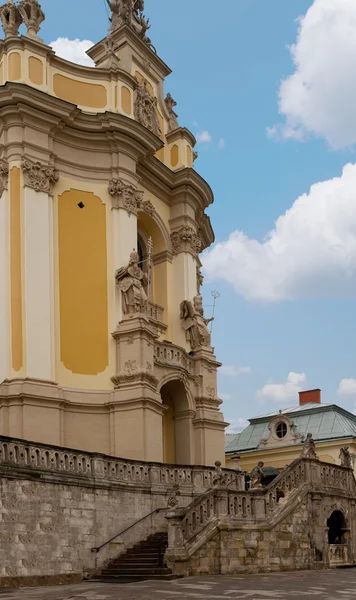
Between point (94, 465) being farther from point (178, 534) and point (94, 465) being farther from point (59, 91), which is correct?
point (59, 91)

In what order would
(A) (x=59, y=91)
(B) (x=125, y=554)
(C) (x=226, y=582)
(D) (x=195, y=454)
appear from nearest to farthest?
(C) (x=226, y=582) < (B) (x=125, y=554) < (A) (x=59, y=91) < (D) (x=195, y=454)

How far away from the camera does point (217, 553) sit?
2003cm

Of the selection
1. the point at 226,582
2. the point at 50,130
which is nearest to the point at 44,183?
the point at 50,130

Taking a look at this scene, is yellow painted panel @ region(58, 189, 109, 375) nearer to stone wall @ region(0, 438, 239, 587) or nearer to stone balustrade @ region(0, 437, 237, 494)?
stone balustrade @ region(0, 437, 237, 494)

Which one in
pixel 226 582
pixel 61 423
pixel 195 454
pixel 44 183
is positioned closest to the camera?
pixel 226 582

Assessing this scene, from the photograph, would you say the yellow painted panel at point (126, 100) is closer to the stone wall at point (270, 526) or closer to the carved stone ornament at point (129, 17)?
the carved stone ornament at point (129, 17)

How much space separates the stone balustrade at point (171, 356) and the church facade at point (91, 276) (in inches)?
2.2

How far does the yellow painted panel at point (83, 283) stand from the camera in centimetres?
2662

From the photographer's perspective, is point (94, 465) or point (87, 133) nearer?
point (94, 465)

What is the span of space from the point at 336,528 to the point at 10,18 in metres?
19.8

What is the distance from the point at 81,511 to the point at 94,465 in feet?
4.07

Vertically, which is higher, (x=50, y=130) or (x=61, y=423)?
(x=50, y=130)

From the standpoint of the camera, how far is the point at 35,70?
1084 inches

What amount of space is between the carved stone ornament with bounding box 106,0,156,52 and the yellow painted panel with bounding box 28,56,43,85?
5769mm
